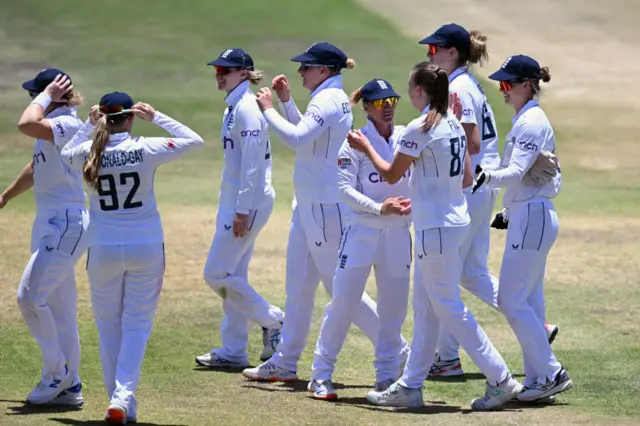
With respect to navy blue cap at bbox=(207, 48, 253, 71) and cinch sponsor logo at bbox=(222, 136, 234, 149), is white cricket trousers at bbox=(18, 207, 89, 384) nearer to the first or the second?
cinch sponsor logo at bbox=(222, 136, 234, 149)

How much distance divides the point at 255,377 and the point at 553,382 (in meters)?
2.39

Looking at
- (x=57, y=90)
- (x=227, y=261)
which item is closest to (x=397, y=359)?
(x=227, y=261)

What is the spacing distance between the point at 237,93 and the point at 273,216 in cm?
842

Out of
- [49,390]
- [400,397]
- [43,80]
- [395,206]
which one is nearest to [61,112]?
[43,80]

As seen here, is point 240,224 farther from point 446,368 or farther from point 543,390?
point 543,390

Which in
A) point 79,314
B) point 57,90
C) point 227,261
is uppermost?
point 57,90

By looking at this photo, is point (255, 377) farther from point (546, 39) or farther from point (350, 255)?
point (546, 39)

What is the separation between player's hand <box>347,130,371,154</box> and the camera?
890 cm

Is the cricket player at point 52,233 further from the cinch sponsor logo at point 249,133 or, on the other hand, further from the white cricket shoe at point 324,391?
the white cricket shoe at point 324,391

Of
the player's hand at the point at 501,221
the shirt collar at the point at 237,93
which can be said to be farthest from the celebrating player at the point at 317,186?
the player's hand at the point at 501,221

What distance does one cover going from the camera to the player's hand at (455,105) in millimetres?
9812

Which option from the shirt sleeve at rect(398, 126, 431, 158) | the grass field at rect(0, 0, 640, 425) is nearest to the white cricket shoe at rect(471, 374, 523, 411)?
the grass field at rect(0, 0, 640, 425)

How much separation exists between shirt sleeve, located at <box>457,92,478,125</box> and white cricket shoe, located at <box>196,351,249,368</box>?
2808 millimetres

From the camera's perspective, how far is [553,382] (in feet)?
30.4
